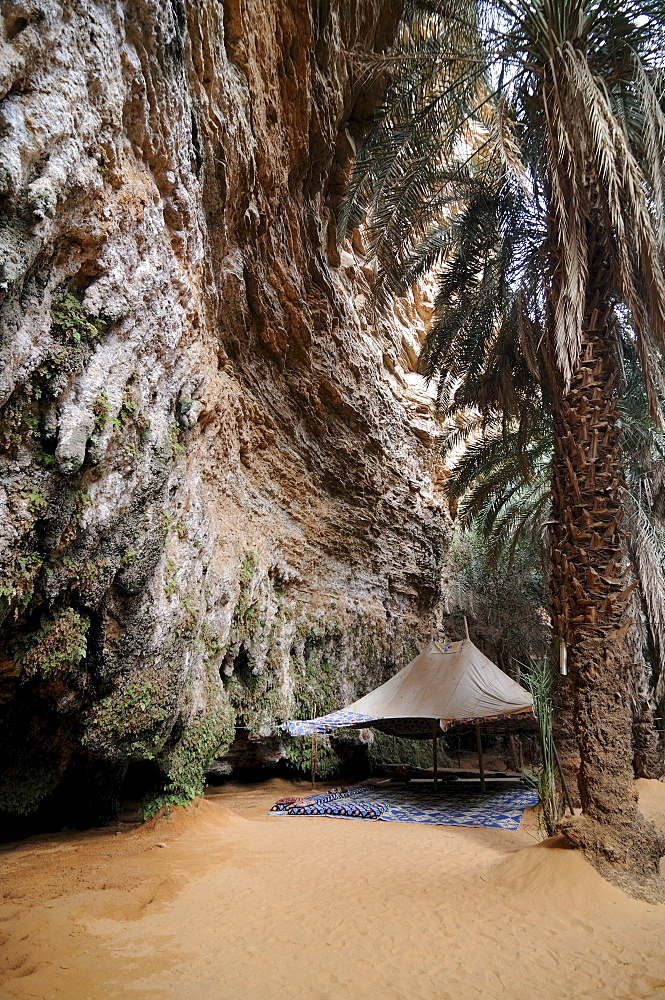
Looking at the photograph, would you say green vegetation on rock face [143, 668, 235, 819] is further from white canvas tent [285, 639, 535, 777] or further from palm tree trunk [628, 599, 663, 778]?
palm tree trunk [628, 599, 663, 778]

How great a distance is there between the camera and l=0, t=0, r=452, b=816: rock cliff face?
4391mm

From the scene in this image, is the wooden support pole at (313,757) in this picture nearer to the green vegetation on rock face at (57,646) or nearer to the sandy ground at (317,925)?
the sandy ground at (317,925)

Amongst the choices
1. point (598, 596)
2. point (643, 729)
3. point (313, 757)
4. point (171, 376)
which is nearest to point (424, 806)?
point (313, 757)

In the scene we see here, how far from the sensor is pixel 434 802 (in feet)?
33.6

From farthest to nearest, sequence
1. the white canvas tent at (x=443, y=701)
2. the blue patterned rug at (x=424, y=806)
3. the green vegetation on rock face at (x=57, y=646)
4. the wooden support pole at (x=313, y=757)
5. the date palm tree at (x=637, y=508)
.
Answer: the wooden support pole at (x=313, y=757)
the date palm tree at (x=637, y=508)
the white canvas tent at (x=443, y=701)
the blue patterned rug at (x=424, y=806)
the green vegetation on rock face at (x=57, y=646)

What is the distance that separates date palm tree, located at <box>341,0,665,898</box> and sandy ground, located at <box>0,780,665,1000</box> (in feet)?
2.28

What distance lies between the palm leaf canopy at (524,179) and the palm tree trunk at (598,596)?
1.04ft

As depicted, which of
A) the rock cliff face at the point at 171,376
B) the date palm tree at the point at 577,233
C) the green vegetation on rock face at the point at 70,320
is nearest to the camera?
the rock cliff face at the point at 171,376

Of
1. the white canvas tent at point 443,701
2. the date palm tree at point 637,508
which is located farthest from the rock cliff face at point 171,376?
the date palm tree at point 637,508

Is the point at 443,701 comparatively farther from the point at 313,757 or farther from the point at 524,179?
the point at 524,179

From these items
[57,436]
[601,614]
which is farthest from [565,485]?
[57,436]

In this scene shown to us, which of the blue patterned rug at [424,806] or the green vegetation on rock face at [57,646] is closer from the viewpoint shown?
the green vegetation on rock face at [57,646]

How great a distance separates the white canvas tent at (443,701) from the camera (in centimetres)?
959

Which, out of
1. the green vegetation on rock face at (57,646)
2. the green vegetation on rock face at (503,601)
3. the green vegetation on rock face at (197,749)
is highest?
the green vegetation on rock face at (503,601)
